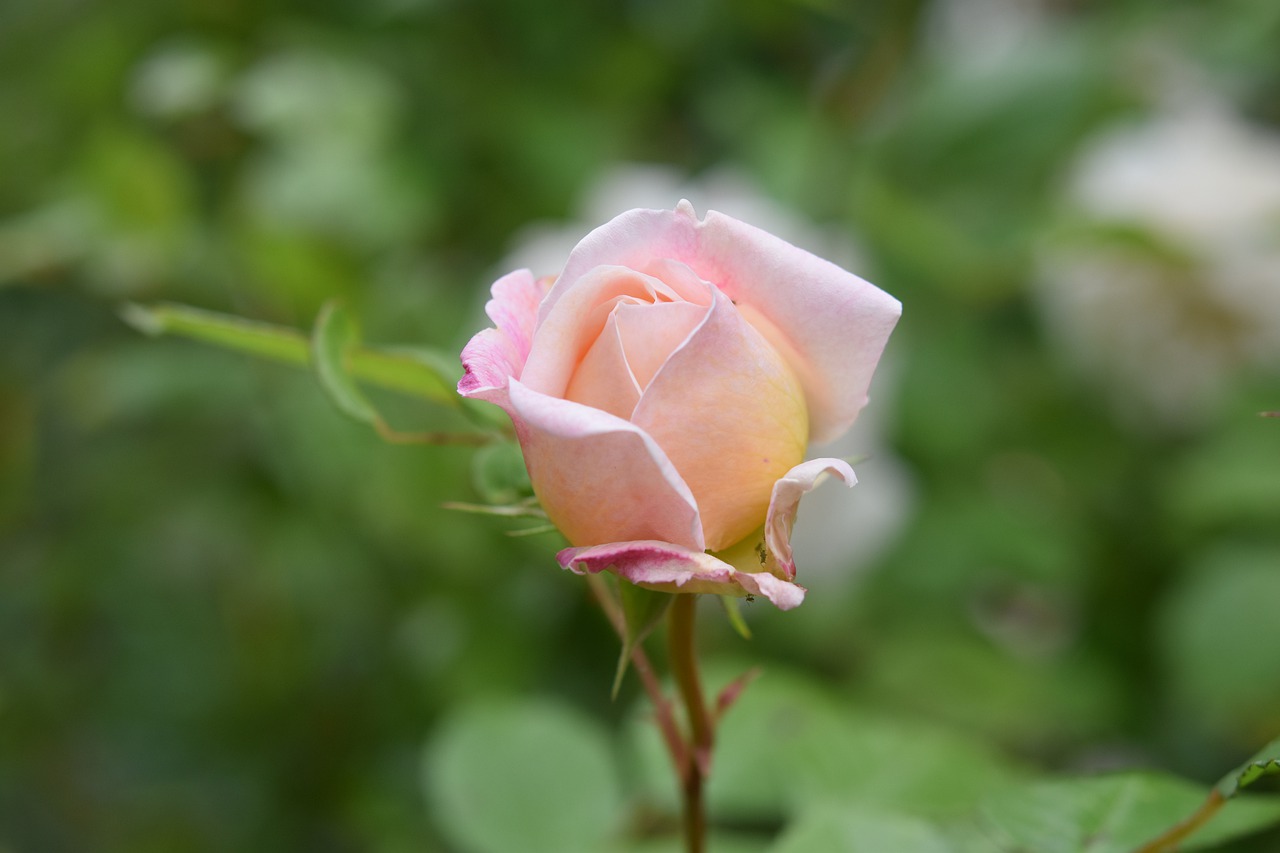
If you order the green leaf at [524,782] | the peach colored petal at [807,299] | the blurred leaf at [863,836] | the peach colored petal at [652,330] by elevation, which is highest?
the peach colored petal at [807,299]

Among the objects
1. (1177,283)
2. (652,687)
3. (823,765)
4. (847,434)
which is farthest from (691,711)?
(1177,283)

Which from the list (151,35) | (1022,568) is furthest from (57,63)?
(1022,568)

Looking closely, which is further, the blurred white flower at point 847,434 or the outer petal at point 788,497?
the blurred white flower at point 847,434

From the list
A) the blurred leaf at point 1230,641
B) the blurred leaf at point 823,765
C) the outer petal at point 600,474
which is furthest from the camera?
the blurred leaf at point 1230,641

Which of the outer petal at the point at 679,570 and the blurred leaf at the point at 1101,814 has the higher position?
the outer petal at the point at 679,570

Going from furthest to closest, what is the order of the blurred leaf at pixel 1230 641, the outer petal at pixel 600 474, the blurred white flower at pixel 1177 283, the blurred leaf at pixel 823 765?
the blurred white flower at pixel 1177 283 < the blurred leaf at pixel 1230 641 < the blurred leaf at pixel 823 765 < the outer petal at pixel 600 474

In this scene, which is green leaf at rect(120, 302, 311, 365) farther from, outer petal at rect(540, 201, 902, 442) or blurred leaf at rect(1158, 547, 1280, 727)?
blurred leaf at rect(1158, 547, 1280, 727)

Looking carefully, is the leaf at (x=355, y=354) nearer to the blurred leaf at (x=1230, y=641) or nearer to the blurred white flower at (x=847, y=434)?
the blurred white flower at (x=847, y=434)

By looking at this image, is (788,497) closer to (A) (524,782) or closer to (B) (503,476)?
(B) (503,476)

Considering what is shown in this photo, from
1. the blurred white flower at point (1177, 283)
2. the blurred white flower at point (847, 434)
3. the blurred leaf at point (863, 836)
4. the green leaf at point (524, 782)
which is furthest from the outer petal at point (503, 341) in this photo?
the blurred white flower at point (1177, 283)
